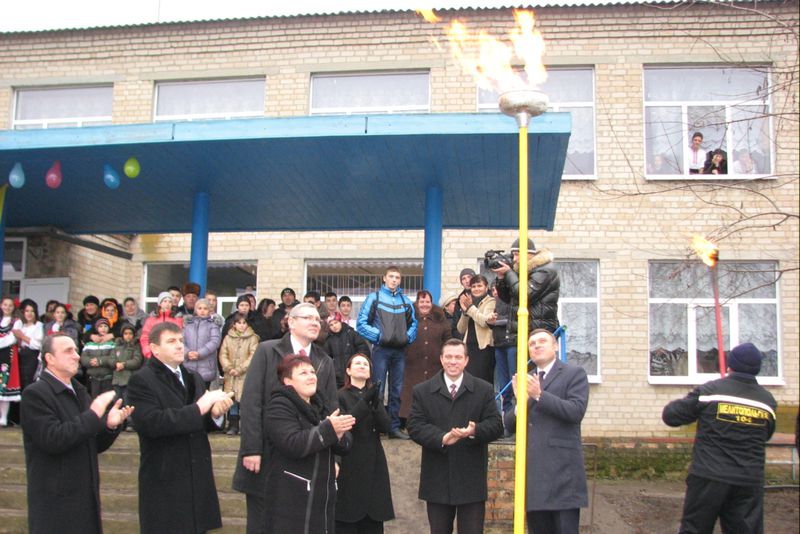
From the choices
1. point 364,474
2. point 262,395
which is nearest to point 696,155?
point 364,474

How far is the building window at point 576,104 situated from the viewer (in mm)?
15602

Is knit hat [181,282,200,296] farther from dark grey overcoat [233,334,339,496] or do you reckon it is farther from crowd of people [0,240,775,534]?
dark grey overcoat [233,334,339,496]

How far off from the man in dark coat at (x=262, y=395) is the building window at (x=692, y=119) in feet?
37.4

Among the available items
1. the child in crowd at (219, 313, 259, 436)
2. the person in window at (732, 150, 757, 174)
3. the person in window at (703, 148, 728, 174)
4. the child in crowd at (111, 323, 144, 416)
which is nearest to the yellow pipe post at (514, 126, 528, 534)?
the child in crowd at (219, 313, 259, 436)

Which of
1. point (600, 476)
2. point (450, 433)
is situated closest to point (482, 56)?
point (450, 433)

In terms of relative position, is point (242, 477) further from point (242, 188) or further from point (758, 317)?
point (758, 317)

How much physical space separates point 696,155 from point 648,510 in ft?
25.0

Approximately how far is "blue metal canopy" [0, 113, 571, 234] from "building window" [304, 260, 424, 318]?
2.65m

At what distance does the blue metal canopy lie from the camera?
342 inches

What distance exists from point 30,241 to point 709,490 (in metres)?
14.0

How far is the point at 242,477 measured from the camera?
5.40 m

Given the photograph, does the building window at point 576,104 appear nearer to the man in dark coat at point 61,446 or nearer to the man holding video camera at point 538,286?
the man holding video camera at point 538,286

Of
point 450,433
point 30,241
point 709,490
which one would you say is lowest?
point 709,490

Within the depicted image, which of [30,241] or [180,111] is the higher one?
[180,111]
